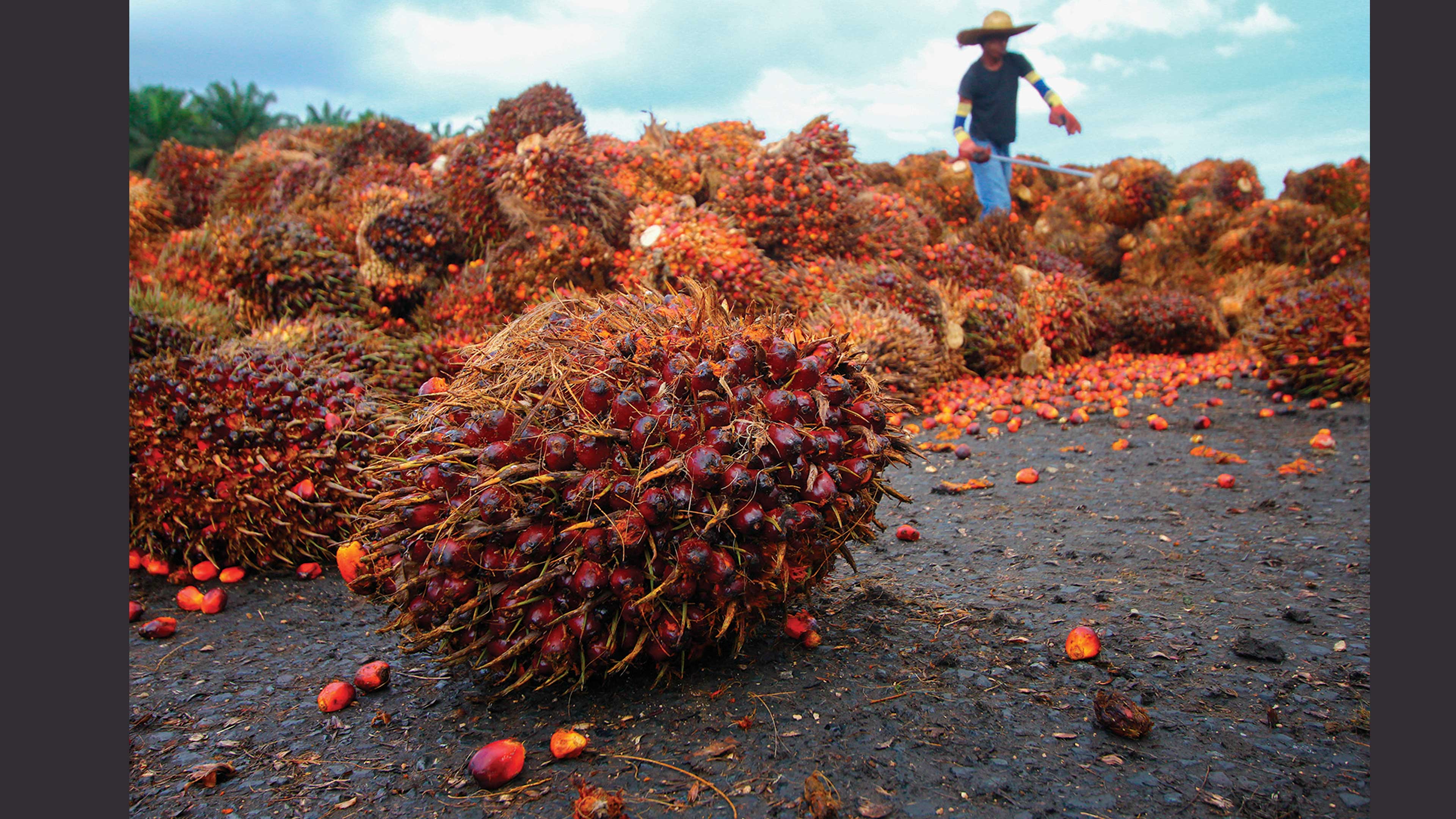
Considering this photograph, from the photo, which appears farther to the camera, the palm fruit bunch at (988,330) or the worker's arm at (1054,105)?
the worker's arm at (1054,105)

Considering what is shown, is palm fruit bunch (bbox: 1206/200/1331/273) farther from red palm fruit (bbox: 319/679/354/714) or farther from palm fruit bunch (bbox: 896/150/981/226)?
red palm fruit (bbox: 319/679/354/714)

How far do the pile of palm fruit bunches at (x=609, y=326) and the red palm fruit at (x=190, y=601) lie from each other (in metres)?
0.28

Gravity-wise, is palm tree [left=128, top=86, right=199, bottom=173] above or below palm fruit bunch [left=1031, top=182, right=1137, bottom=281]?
above

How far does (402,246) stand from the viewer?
6.62 m

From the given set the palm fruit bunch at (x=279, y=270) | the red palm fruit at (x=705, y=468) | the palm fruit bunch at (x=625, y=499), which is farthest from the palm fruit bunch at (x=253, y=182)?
the red palm fruit at (x=705, y=468)

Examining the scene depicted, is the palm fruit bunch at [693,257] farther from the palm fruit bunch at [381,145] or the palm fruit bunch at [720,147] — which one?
the palm fruit bunch at [381,145]

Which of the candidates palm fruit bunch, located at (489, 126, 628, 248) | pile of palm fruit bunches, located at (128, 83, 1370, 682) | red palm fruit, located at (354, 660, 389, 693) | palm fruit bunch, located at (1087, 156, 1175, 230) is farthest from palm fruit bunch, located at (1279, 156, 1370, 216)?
red palm fruit, located at (354, 660, 389, 693)

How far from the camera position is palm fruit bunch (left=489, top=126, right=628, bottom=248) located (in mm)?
6754

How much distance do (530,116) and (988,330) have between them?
15.9ft

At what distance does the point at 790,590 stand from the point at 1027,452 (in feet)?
10.5

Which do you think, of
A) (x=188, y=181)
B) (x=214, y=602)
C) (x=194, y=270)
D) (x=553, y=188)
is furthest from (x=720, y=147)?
(x=214, y=602)

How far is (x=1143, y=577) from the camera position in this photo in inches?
112

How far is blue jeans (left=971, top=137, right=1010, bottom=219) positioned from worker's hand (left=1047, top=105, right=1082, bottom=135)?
64 centimetres

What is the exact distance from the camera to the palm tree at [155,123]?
67.2ft
